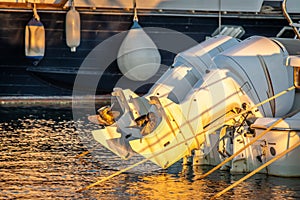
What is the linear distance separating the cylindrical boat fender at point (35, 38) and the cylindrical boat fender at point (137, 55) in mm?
3244

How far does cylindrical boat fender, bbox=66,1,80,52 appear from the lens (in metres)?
45.3

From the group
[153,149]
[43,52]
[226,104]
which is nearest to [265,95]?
[226,104]

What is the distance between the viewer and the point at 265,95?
2727cm

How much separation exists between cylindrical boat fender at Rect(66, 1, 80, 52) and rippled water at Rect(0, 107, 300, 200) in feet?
39.8

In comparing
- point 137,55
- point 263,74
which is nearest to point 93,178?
point 263,74

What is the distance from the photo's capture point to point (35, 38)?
4494 centimetres

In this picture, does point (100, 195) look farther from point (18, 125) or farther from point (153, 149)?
point (18, 125)

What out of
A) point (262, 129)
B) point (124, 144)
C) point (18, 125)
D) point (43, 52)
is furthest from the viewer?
point (43, 52)

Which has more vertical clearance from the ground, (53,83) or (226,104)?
(53,83)

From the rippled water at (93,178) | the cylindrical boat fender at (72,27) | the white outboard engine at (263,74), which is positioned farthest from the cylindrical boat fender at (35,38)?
the white outboard engine at (263,74)

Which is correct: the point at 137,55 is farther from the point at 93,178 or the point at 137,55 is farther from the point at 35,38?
the point at 93,178

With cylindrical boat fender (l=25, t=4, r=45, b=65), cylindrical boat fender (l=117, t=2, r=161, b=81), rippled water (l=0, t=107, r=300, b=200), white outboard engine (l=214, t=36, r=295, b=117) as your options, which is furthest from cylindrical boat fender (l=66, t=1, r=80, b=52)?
white outboard engine (l=214, t=36, r=295, b=117)

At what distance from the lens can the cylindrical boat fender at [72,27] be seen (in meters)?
45.3

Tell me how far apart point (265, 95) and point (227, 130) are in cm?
125
